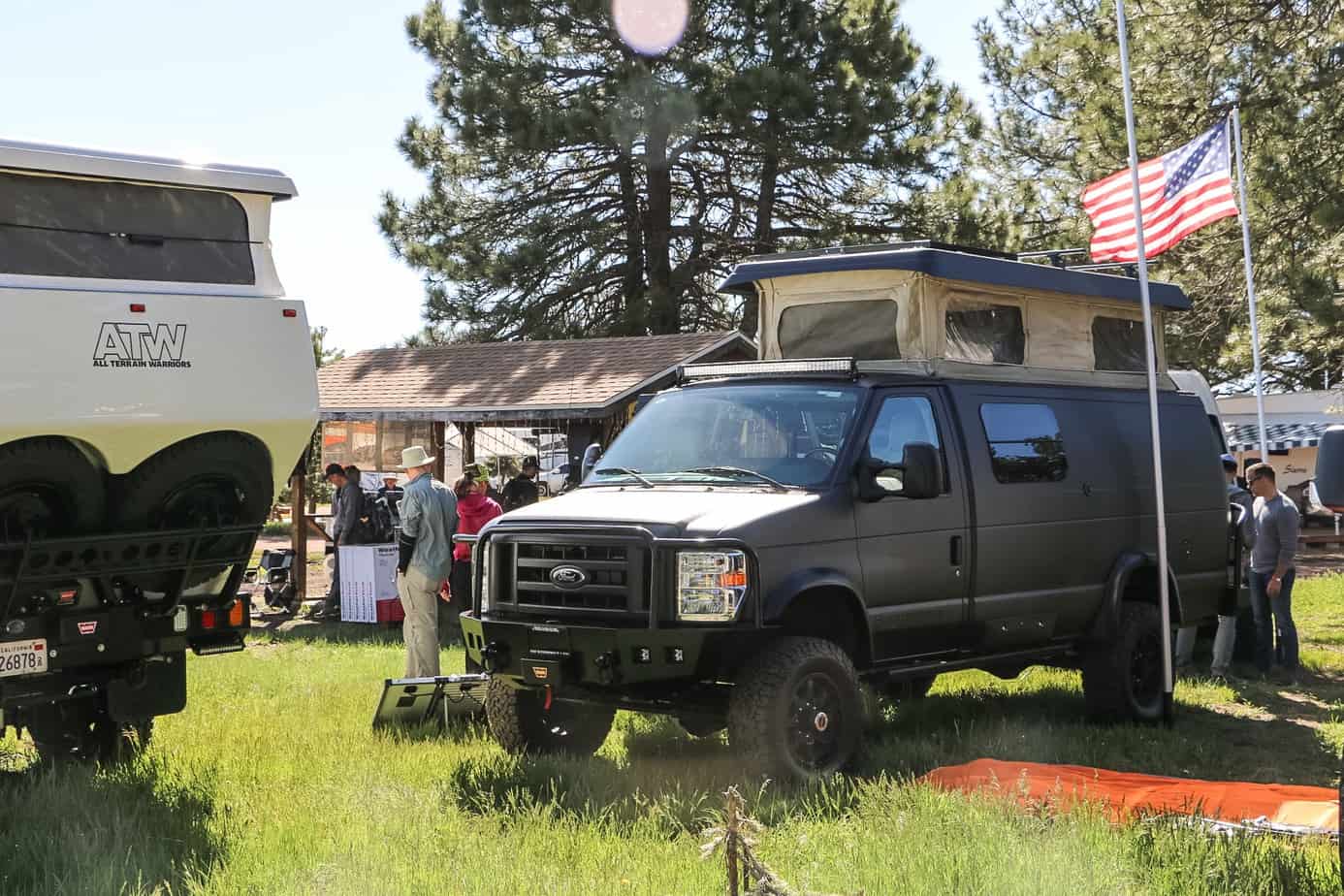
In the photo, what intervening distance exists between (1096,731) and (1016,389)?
2.25 meters

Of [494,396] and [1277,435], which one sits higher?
[494,396]

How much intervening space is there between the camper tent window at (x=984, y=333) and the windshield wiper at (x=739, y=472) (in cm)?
187

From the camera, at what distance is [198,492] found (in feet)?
27.2

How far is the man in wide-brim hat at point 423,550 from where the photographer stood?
10.7 metres

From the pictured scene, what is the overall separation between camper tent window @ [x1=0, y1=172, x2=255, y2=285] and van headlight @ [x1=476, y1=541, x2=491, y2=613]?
1968 millimetres

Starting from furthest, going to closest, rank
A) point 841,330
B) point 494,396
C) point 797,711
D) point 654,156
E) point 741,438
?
1. point 654,156
2. point 494,396
3. point 841,330
4. point 741,438
5. point 797,711

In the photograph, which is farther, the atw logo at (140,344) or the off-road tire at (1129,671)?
the off-road tire at (1129,671)

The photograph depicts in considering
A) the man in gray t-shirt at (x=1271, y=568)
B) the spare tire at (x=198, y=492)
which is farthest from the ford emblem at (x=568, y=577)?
the man in gray t-shirt at (x=1271, y=568)

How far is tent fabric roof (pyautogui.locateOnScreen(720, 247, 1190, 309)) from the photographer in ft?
30.3

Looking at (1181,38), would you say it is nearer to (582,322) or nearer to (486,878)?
(582,322)

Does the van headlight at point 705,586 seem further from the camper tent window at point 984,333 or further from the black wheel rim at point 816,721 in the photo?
the camper tent window at point 984,333

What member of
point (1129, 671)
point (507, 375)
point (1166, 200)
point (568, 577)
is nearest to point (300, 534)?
point (507, 375)

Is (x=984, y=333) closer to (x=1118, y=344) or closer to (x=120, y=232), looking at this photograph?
(x=1118, y=344)

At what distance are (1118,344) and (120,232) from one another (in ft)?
22.9
